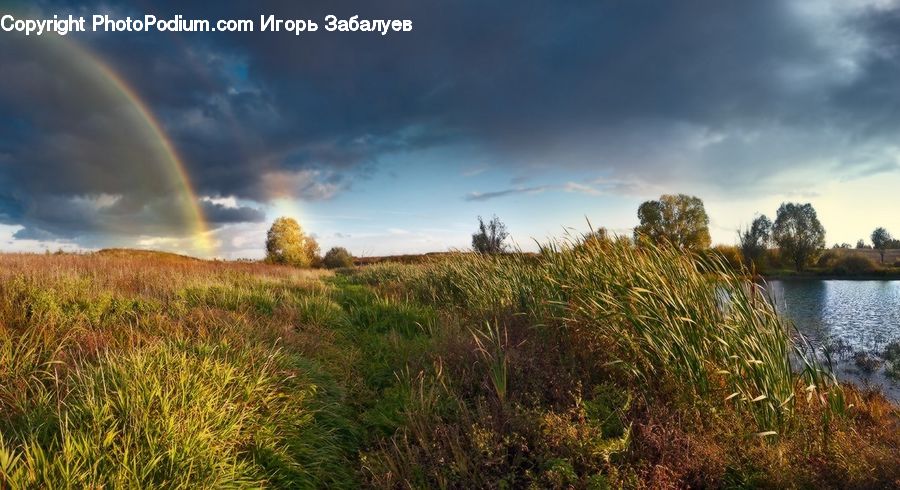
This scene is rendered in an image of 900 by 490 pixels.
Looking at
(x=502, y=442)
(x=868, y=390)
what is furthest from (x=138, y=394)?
(x=868, y=390)

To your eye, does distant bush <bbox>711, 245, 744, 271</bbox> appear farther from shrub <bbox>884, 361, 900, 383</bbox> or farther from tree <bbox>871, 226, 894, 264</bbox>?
tree <bbox>871, 226, 894, 264</bbox>

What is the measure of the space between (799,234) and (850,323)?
4748 cm

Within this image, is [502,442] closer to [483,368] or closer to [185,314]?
[483,368]

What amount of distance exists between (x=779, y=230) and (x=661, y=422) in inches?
2650

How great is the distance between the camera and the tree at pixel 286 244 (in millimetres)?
46906

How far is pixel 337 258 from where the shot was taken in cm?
4922

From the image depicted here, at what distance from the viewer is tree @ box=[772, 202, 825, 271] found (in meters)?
55.5

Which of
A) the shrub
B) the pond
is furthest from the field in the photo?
the shrub

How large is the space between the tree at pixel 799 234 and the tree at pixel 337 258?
174 ft

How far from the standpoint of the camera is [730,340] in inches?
209

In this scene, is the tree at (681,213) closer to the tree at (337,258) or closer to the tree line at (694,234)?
the tree line at (694,234)

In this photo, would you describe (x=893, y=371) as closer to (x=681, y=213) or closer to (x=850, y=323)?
(x=850, y=323)

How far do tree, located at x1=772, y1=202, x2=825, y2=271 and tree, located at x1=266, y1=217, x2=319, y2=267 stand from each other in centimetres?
5798

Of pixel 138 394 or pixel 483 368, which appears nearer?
pixel 138 394
